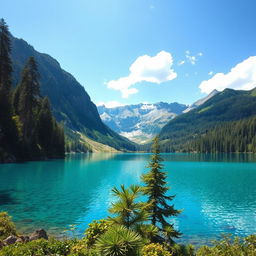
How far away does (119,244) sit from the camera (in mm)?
7246

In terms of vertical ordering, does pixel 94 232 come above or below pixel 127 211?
below

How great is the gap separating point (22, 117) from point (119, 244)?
312ft

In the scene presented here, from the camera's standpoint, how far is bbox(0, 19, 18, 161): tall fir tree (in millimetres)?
78562

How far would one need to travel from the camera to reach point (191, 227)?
26.5m

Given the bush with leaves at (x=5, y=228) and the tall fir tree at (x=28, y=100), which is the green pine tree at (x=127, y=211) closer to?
the bush with leaves at (x=5, y=228)

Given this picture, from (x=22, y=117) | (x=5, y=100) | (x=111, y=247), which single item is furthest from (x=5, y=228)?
(x=22, y=117)

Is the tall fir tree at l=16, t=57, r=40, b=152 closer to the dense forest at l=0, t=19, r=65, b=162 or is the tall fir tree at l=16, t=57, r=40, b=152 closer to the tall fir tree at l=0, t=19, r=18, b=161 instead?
the dense forest at l=0, t=19, r=65, b=162

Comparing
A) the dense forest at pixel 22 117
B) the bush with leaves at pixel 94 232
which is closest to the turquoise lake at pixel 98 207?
the bush with leaves at pixel 94 232

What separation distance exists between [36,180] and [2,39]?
58119mm

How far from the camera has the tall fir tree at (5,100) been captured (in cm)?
7856

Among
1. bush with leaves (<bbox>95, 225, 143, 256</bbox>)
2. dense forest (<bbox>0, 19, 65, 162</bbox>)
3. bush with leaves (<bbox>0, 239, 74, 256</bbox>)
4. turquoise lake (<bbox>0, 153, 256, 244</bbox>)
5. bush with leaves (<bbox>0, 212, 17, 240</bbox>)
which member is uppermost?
dense forest (<bbox>0, 19, 65, 162</bbox>)

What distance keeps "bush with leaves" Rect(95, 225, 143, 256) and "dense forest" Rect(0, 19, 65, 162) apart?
82095 mm

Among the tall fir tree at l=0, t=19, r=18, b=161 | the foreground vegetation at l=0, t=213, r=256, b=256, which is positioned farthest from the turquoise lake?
the tall fir tree at l=0, t=19, r=18, b=161

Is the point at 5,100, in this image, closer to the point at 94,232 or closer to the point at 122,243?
the point at 94,232
